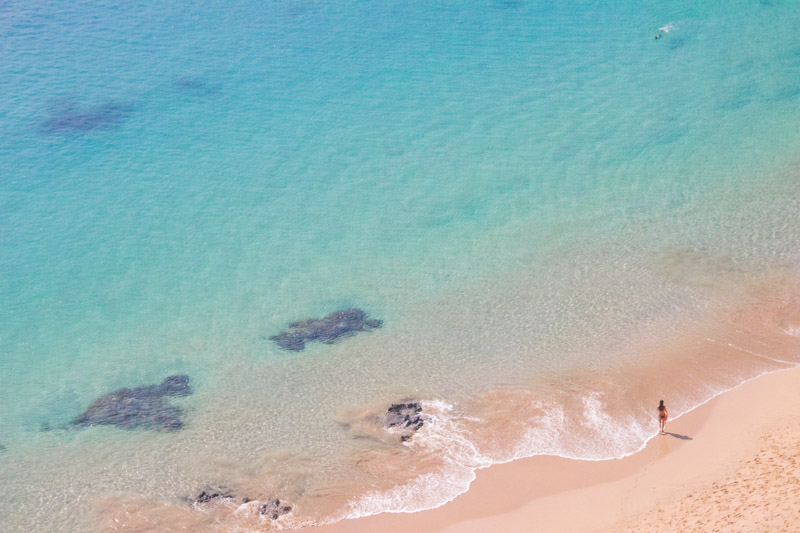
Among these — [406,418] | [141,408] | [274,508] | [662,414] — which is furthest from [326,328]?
[662,414]

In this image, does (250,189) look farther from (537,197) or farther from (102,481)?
(102,481)

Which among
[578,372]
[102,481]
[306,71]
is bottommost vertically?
[102,481]

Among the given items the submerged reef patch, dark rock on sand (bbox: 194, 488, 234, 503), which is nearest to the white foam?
the submerged reef patch

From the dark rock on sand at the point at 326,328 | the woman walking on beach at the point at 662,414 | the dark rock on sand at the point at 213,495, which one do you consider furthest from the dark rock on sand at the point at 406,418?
the woman walking on beach at the point at 662,414

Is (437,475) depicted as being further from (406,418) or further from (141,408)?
(141,408)

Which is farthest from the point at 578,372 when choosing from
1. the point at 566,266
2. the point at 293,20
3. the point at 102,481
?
the point at 293,20

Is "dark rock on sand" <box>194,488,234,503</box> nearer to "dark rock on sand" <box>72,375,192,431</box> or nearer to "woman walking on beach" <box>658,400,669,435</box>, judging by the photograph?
"dark rock on sand" <box>72,375,192,431</box>

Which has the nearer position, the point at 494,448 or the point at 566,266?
the point at 494,448
